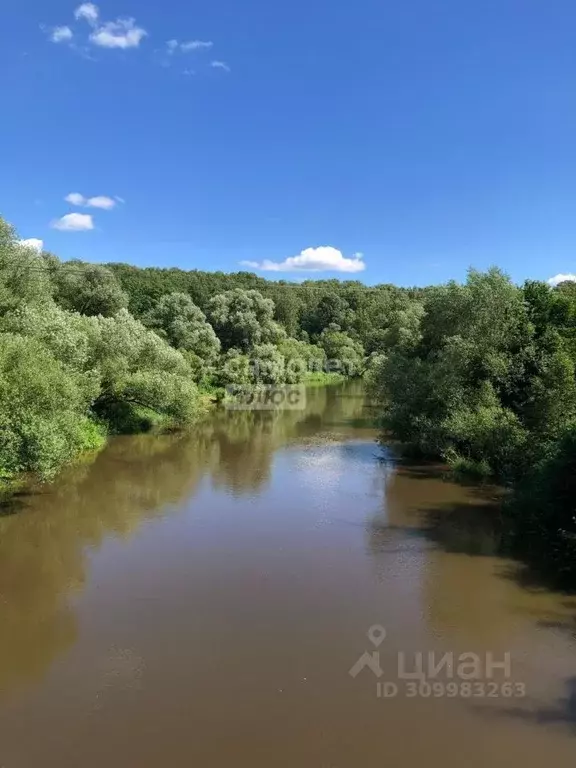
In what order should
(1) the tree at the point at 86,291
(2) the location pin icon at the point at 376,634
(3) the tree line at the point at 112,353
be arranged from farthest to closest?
(1) the tree at the point at 86,291
(3) the tree line at the point at 112,353
(2) the location pin icon at the point at 376,634

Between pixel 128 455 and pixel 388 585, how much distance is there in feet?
47.0

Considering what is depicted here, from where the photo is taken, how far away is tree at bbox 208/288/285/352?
150 ft

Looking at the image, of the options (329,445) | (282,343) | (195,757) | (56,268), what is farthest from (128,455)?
(282,343)

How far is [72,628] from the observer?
9695 mm

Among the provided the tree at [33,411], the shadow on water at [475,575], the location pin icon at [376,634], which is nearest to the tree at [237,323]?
the shadow on water at [475,575]

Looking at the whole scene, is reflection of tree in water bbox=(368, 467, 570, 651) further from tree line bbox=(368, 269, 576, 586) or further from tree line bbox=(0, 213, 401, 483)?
tree line bbox=(0, 213, 401, 483)

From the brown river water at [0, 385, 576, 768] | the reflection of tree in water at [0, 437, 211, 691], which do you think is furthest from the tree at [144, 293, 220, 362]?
the brown river water at [0, 385, 576, 768]

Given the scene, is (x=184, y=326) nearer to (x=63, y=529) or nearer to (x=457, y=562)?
(x=63, y=529)

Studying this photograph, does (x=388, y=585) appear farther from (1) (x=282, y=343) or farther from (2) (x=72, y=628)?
(1) (x=282, y=343)

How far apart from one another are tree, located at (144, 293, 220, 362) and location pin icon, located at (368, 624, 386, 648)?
30.8 m

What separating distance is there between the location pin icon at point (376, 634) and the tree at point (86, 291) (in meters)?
30.8

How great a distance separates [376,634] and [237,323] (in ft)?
124

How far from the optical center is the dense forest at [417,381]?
13.9 m

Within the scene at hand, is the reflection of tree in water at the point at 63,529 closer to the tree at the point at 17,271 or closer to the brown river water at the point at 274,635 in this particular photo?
the brown river water at the point at 274,635
